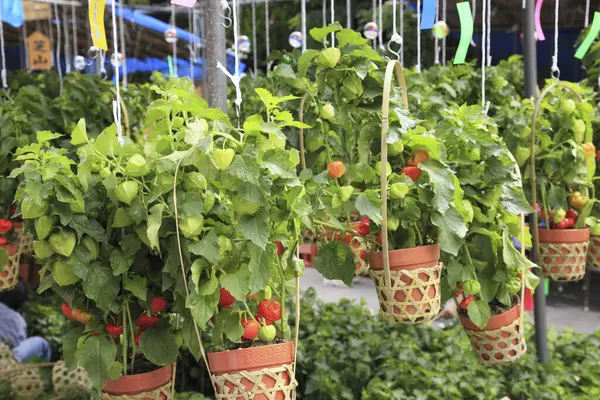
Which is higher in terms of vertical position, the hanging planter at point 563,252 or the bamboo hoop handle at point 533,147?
the bamboo hoop handle at point 533,147

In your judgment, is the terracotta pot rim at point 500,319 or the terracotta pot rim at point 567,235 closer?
the terracotta pot rim at point 500,319

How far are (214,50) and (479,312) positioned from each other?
109 cm

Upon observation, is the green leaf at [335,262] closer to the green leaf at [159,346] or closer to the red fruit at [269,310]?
the red fruit at [269,310]

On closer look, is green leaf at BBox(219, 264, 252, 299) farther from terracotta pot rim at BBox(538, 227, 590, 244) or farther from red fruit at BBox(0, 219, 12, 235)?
terracotta pot rim at BBox(538, 227, 590, 244)

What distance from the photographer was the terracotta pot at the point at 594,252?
2590 millimetres

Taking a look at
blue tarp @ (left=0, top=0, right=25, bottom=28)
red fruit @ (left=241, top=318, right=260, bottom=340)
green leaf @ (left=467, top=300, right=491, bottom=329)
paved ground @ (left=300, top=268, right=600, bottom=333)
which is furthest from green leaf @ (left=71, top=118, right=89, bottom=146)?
paved ground @ (left=300, top=268, right=600, bottom=333)

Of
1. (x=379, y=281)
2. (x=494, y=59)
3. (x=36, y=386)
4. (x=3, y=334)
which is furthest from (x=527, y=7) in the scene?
(x=494, y=59)

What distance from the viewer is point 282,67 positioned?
7.70ft

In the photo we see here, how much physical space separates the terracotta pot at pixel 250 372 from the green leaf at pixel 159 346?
17 cm

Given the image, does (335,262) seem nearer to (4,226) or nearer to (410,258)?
(410,258)

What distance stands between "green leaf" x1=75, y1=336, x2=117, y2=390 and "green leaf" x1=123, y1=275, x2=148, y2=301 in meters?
0.13

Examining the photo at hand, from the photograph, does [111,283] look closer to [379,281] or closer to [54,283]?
[54,283]

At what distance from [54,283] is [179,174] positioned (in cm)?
39

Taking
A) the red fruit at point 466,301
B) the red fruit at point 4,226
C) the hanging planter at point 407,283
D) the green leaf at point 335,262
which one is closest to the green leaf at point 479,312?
the red fruit at point 466,301
